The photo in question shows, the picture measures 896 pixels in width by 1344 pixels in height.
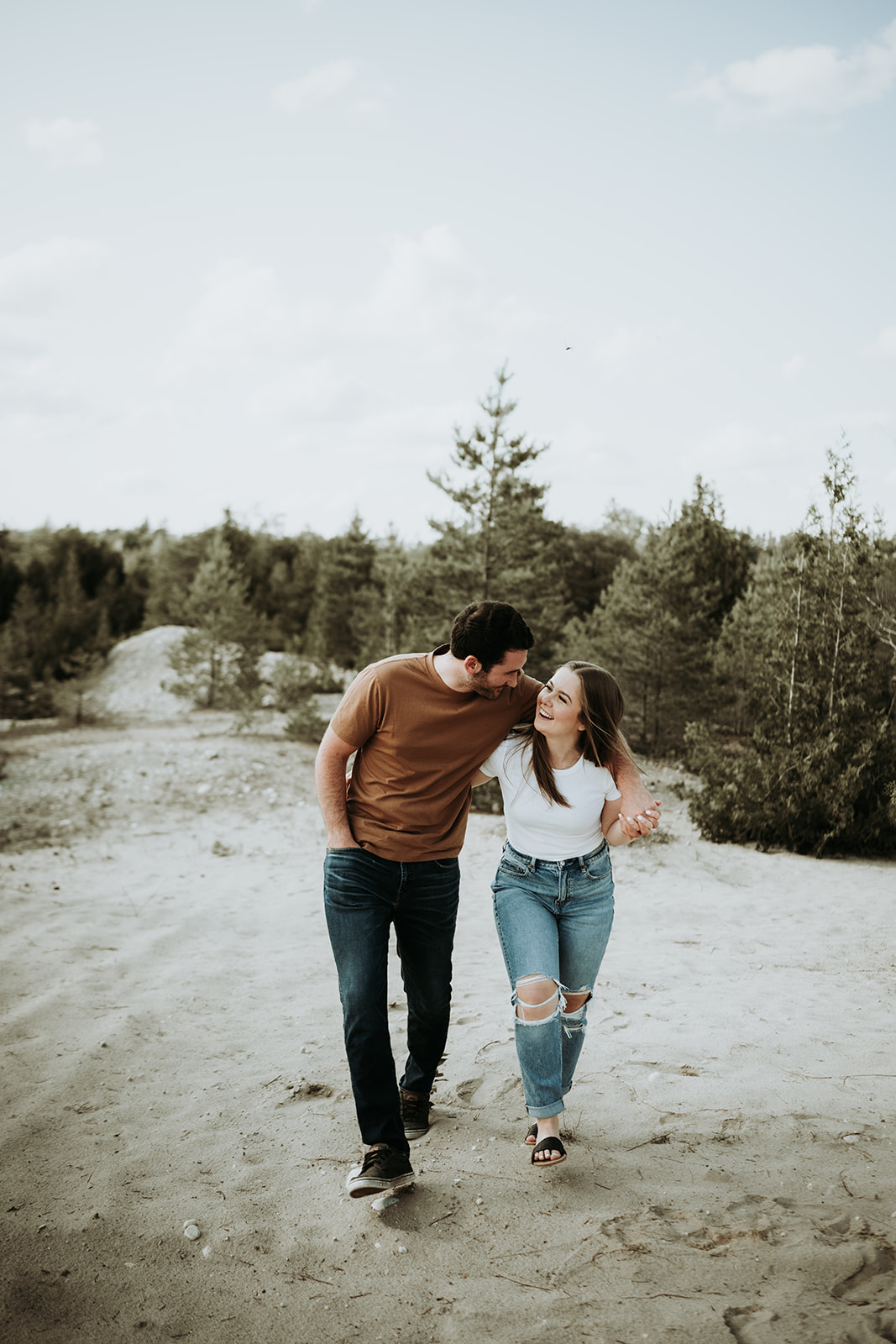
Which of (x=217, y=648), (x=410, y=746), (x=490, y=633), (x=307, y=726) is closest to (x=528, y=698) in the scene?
(x=490, y=633)

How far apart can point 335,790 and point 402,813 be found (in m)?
0.25

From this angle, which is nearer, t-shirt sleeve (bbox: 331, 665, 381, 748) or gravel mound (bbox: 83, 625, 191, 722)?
t-shirt sleeve (bbox: 331, 665, 381, 748)

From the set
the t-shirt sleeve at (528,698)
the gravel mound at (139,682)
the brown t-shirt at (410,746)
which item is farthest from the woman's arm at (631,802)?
the gravel mound at (139,682)

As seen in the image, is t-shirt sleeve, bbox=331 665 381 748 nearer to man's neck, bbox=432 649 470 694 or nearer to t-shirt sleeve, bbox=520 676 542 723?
man's neck, bbox=432 649 470 694

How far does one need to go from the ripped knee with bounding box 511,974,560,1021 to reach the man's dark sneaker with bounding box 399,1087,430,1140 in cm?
79

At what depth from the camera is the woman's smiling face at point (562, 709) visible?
9.94 feet

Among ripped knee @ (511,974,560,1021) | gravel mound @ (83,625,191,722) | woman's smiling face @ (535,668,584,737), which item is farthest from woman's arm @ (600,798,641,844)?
gravel mound @ (83,625,191,722)

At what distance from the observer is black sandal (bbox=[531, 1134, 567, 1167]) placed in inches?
116

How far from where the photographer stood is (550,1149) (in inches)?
116

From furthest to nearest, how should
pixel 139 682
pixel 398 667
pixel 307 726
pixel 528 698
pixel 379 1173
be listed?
pixel 139 682 < pixel 307 726 < pixel 528 698 < pixel 398 667 < pixel 379 1173

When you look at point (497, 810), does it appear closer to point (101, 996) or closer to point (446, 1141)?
point (101, 996)

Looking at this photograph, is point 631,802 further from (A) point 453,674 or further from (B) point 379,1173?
(B) point 379,1173

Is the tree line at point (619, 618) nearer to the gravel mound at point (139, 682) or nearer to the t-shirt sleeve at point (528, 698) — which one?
the gravel mound at point (139, 682)

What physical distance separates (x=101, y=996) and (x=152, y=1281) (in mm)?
2708
